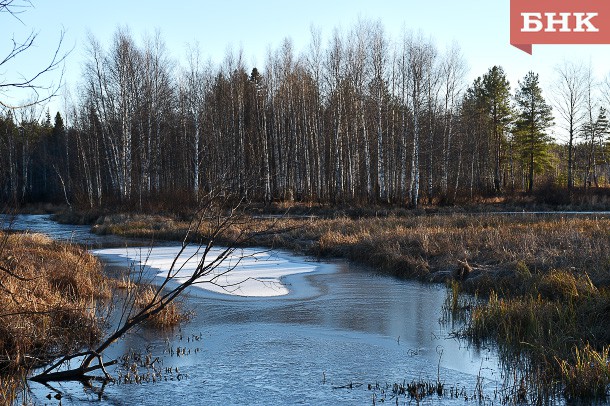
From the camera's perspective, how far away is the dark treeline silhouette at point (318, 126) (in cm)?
3406

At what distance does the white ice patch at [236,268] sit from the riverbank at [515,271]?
122 cm

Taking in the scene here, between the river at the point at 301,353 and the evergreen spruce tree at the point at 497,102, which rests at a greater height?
the evergreen spruce tree at the point at 497,102

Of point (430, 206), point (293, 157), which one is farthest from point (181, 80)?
point (430, 206)

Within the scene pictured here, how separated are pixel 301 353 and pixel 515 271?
575 centimetres

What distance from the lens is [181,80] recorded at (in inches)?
1738

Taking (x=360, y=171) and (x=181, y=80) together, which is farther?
(x=181, y=80)

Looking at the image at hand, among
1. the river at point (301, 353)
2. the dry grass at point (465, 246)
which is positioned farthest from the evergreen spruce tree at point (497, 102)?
the river at point (301, 353)

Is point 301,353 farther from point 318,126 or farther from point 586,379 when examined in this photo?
point 318,126

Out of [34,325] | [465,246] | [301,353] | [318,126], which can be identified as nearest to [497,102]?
[318,126]

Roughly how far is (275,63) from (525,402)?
38.5 meters

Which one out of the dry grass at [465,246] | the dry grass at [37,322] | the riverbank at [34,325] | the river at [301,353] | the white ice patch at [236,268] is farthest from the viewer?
the white ice patch at [236,268]

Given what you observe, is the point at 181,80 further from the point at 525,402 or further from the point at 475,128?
the point at 525,402

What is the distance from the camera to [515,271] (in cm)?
1178

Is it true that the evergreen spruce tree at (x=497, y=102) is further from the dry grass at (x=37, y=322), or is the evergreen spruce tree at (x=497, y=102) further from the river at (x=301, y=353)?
the dry grass at (x=37, y=322)
